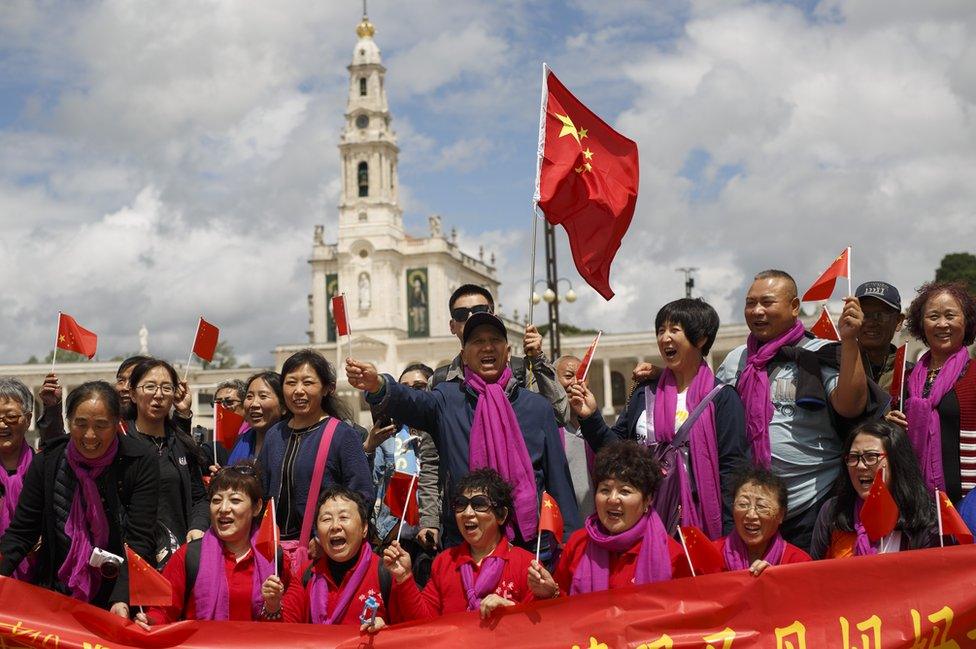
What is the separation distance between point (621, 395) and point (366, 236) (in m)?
20.2

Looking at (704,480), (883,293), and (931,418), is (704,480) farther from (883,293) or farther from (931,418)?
(883,293)

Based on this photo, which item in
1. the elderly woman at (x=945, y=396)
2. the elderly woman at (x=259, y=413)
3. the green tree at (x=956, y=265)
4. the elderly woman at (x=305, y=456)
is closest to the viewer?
the elderly woman at (x=945, y=396)

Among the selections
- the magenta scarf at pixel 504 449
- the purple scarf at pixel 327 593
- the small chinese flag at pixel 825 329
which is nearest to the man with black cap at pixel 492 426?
the magenta scarf at pixel 504 449

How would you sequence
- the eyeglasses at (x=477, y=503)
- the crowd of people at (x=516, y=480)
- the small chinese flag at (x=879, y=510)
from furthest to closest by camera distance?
1. the eyeglasses at (x=477, y=503)
2. the crowd of people at (x=516, y=480)
3. the small chinese flag at (x=879, y=510)

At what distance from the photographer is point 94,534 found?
5.35m

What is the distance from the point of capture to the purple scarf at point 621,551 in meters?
4.87

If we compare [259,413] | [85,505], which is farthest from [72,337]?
[85,505]

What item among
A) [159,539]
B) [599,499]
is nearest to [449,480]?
[599,499]

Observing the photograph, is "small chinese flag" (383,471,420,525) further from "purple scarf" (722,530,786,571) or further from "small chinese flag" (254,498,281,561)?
"purple scarf" (722,530,786,571)

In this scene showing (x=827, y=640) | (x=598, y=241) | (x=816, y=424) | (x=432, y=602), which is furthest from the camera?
(x=598, y=241)

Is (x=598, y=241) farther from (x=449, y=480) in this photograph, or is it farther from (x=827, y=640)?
(x=827, y=640)

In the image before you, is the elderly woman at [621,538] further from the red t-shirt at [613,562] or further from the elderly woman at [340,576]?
the elderly woman at [340,576]

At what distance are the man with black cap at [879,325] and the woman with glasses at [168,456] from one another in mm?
3798

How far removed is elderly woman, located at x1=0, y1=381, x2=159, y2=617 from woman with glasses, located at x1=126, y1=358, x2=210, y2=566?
28cm
